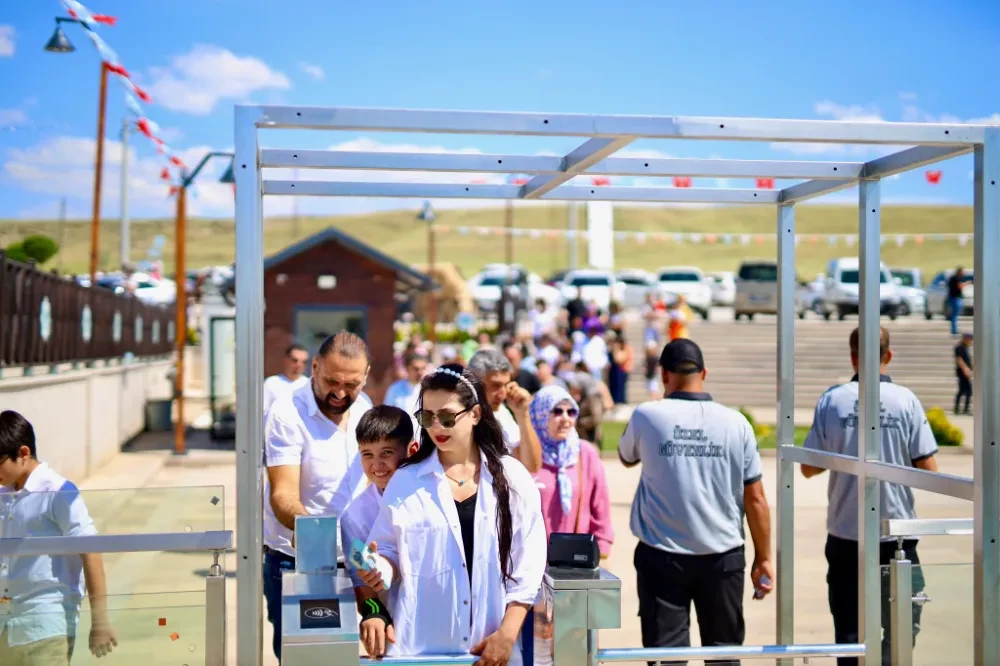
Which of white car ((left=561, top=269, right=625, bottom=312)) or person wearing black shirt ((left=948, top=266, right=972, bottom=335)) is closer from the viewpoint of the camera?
person wearing black shirt ((left=948, top=266, right=972, bottom=335))

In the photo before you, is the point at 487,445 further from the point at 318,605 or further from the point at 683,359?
the point at 683,359

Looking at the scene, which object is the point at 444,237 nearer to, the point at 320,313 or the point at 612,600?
the point at 320,313

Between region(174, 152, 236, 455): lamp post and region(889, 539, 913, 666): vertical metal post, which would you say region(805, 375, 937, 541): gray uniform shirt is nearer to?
region(889, 539, 913, 666): vertical metal post

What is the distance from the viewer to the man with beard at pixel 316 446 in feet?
15.4

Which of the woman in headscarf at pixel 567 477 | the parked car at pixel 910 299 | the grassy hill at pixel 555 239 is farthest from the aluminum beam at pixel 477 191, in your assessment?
the grassy hill at pixel 555 239

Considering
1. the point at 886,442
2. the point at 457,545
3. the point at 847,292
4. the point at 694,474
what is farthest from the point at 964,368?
the point at 457,545

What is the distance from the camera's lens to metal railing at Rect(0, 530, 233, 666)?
3.60 m

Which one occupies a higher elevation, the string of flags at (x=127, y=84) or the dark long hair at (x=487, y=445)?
the string of flags at (x=127, y=84)

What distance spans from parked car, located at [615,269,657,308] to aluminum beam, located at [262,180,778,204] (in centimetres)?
3850

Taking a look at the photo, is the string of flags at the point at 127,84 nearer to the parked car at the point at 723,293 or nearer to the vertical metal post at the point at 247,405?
the vertical metal post at the point at 247,405

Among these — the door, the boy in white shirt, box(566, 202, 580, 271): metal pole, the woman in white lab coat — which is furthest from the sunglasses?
box(566, 202, 580, 271): metal pole

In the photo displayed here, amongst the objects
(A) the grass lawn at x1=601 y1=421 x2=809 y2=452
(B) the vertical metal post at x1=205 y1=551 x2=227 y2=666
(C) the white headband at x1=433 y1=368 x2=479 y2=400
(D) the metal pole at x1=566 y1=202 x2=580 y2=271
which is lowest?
(A) the grass lawn at x1=601 y1=421 x2=809 y2=452

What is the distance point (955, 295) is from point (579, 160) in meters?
31.1

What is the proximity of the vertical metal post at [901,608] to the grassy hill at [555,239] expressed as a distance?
371ft
